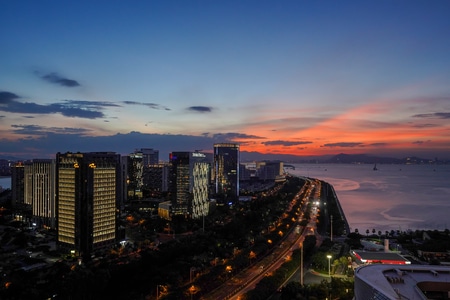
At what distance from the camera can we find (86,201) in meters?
16.6

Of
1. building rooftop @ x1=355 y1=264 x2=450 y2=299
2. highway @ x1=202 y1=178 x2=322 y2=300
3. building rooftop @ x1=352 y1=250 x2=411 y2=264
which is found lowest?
highway @ x1=202 y1=178 x2=322 y2=300

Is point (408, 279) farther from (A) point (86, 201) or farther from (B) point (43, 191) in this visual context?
(B) point (43, 191)

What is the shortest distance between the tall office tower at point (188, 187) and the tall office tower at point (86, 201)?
9.29m

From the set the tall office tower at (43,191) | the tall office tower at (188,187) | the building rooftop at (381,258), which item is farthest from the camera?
the tall office tower at (188,187)

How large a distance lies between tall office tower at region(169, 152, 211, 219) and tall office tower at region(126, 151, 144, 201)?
41.4 ft

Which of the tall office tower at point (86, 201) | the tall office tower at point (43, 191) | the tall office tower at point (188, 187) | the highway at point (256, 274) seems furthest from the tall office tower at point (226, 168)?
the tall office tower at point (86, 201)

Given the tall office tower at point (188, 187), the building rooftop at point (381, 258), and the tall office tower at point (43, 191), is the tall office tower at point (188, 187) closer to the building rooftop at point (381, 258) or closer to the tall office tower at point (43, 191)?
the tall office tower at point (43, 191)

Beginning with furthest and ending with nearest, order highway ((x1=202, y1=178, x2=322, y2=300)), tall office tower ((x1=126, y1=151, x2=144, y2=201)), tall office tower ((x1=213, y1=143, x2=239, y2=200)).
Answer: tall office tower ((x1=213, y1=143, x2=239, y2=200)) → tall office tower ((x1=126, y1=151, x2=144, y2=201)) → highway ((x1=202, y1=178, x2=322, y2=300))

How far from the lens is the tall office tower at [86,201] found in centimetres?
1658

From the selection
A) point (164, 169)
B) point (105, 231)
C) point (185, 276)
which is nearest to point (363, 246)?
point (185, 276)

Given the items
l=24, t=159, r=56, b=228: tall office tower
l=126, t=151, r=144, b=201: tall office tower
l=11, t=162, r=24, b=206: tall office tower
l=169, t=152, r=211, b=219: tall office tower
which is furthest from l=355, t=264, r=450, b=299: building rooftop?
l=126, t=151, r=144, b=201: tall office tower

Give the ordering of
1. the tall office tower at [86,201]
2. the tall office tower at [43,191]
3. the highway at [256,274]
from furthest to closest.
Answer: the tall office tower at [43,191] < the tall office tower at [86,201] < the highway at [256,274]

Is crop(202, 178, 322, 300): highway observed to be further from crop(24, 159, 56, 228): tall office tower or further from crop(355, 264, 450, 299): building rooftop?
crop(24, 159, 56, 228): tall office tower

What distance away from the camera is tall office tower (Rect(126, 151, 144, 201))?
1553 inches
